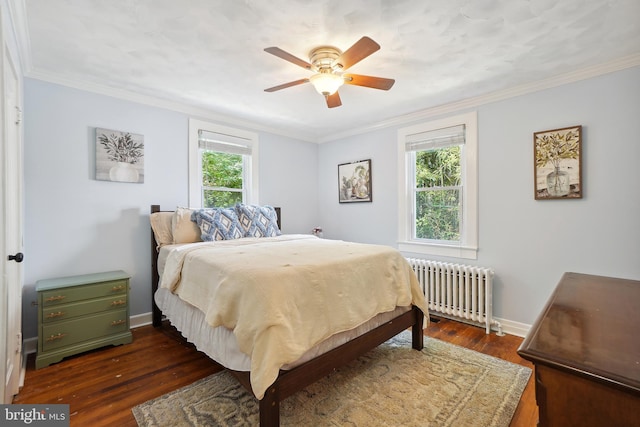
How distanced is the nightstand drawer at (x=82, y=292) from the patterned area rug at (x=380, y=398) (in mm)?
1167

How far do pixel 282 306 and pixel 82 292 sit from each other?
198cm

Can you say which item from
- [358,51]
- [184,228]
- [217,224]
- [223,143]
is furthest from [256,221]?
[358,51]

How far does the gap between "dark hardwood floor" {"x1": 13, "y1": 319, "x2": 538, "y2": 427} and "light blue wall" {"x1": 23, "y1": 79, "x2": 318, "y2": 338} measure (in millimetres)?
574

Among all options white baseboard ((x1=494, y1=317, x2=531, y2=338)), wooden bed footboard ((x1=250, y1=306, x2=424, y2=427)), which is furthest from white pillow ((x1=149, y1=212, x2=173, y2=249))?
white baseboard ((x1=494, y1=317, x2=531, y2=338))

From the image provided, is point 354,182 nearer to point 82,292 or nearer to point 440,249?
point 440,249

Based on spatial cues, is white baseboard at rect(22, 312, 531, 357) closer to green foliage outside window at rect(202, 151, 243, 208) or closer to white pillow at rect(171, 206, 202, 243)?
white pillow at rect(171, 206, 202, 243)

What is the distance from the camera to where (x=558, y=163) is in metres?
2.60

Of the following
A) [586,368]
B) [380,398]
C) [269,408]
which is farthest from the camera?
[380,398]

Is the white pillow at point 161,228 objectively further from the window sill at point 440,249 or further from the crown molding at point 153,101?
the window sill at point 440,249

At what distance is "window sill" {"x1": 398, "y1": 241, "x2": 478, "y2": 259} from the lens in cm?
316

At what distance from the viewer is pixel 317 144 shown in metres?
4.90

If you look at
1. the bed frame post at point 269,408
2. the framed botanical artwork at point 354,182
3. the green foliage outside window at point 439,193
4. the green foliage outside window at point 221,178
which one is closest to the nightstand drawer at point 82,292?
the green foliage outside window at point 221,178

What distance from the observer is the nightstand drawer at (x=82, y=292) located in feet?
7.44

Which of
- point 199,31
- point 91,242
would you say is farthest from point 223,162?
point 199,31
